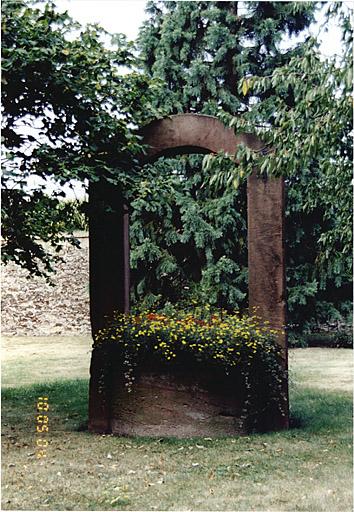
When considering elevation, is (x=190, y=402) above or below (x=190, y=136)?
below

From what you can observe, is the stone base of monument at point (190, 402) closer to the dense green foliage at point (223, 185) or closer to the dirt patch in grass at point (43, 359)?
the dirt patch in grass at point (43, 359)

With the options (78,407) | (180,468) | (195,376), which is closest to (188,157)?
(78,407)

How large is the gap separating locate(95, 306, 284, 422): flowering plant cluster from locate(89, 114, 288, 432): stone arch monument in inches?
5.9

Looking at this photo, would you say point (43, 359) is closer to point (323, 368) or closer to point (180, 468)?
point (323, 368)

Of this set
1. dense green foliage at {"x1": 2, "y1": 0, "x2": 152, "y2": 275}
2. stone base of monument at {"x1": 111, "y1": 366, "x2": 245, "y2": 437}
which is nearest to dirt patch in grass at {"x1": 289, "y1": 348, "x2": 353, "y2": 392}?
stone base of monument at {"x1": 111, "y1": 366, "x2": 245, "y2": 437}

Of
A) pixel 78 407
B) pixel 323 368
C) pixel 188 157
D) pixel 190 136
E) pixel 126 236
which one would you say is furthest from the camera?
pixel 188 157

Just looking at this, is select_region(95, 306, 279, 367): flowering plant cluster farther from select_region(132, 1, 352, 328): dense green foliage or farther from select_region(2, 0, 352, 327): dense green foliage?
select_region(132, 1, 352, 328): dense green foliage

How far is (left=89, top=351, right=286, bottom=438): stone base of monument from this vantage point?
198 inches

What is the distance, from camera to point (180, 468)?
179 inches

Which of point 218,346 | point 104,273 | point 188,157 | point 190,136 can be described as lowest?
point 218,346

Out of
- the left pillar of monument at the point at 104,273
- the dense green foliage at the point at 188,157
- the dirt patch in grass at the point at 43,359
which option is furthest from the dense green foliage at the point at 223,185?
the left pillar of monument at the point at 104,273

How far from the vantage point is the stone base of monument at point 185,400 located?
503 cm

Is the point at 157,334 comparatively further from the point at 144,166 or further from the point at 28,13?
the point at 28,13

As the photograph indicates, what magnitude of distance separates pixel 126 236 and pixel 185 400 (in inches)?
50.0
